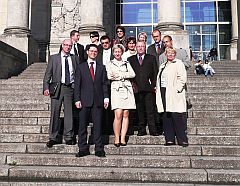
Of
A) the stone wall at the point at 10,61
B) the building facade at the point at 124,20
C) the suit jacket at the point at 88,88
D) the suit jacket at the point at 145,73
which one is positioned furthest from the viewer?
the building facade at the point at 124,20

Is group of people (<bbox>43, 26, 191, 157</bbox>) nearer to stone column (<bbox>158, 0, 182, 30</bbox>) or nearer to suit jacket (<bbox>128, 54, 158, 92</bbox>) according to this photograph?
suit jacket (<bbox>128, 54, 158, 92</bbox>)

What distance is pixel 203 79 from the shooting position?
384 inches

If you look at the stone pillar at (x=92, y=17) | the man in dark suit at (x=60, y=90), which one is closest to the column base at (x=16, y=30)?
the stone pillar at (x=92, y=17)

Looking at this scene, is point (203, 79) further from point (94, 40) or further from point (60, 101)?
point (60, 101)

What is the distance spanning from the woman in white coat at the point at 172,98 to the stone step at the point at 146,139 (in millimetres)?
322

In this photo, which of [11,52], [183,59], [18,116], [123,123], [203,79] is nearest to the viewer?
[123,123]

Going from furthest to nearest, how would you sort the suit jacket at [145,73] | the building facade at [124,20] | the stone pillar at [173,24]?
the building facade at [124,20] < the stone pillar at [173,24] < the suit jacket at [145,73]

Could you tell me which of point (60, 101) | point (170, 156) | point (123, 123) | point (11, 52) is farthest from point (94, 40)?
point (11, 52)

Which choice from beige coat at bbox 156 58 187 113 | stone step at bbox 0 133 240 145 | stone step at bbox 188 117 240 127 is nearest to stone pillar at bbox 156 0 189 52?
stone step at bbox 188 117 240 127

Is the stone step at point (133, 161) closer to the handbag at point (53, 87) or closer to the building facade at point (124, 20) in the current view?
the handbag at point (53, 87)

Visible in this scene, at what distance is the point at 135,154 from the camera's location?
573cm

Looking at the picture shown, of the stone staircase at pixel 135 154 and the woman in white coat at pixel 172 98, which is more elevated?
the woman in white coat at pixel 172 98

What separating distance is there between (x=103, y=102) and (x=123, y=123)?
0.56 meters

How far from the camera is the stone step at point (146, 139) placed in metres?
6.06
